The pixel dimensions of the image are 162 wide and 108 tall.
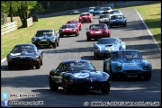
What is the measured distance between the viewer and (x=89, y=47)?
39.4 meters

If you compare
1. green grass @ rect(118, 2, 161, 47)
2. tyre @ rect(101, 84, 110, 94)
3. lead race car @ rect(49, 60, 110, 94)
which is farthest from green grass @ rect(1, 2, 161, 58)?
tyre @ rect(101, 84, 110, 94)

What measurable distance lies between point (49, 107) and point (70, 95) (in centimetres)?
342

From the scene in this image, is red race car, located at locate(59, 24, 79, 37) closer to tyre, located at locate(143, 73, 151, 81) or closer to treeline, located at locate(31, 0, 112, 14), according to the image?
tyre, located at locate(143, 73, 151, 81)

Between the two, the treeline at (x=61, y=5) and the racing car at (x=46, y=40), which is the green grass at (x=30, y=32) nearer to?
the racing car at (x=46, y=40)

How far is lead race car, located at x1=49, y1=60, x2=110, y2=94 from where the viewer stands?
16.7m

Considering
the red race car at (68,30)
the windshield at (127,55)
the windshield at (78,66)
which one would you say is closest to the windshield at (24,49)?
the windshield at (127,55)

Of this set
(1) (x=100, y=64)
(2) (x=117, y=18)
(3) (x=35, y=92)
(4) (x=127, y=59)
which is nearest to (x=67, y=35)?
(2) (x=117, y=18)

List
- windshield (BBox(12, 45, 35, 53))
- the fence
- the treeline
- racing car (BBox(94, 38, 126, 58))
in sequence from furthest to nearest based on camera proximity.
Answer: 1. the treeline
2. the fence
3. racing car (BBox(94, 38, 126, 58))
4. windshield (BBox(12, 45, 35, 53))

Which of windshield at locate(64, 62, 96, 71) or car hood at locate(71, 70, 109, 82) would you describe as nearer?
car hood at locate(71, 70, 109, 82)

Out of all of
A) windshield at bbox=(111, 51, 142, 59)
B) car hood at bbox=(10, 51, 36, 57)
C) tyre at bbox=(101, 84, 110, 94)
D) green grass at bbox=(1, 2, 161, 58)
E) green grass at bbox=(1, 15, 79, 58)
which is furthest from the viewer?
green grass at bbox=(1, 2, 161, 58)

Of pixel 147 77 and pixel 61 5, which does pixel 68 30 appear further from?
pixel 61 5

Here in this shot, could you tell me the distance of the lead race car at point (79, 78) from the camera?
54.7ft

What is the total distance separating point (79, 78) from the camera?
55.1 feet

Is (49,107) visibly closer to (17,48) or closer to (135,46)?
(17,48)
